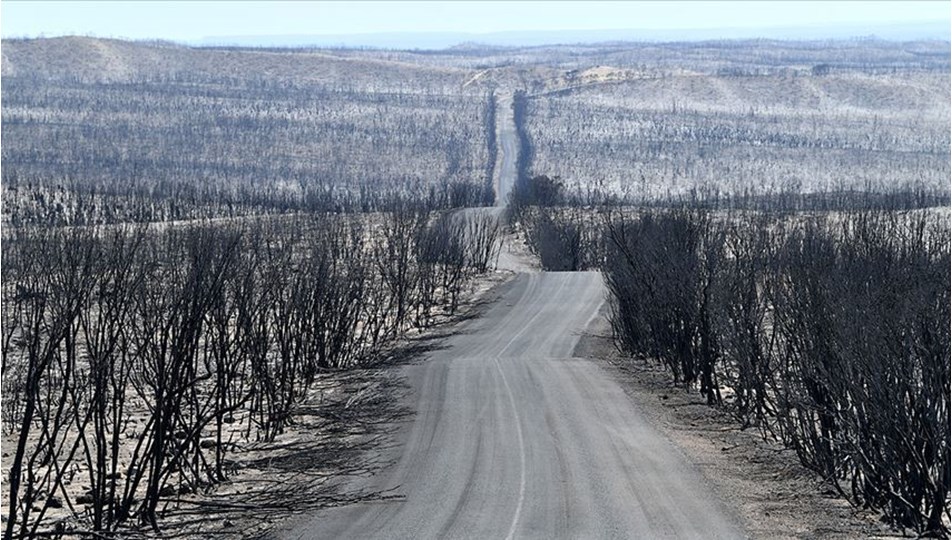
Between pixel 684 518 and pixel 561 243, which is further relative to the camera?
pixel 561 243

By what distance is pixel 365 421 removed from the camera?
114 ft

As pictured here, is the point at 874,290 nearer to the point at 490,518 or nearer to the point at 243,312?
the point at 490,518

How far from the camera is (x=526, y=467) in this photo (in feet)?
93.4

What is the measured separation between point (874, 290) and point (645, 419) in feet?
29.1

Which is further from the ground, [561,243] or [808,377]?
[808,377]

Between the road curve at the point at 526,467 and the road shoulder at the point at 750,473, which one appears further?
the road shoulder at the point at 750,473

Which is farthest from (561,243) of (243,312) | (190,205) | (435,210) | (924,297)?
(924,297)

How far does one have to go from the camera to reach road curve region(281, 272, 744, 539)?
23438 mm

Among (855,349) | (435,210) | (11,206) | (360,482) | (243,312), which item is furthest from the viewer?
(11,206)

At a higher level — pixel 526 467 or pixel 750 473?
pixel 526 467

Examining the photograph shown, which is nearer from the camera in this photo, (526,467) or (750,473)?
(526,467)

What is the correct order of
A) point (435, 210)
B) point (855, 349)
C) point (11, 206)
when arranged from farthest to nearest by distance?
1. point (11, 206)
2. point (435, 210)
3. point (855, 349)

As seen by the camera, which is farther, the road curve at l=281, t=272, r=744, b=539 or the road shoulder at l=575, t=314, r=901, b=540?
the road shoulder at l=575, t=314, r=901, b=540

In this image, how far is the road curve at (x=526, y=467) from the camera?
923 inches
